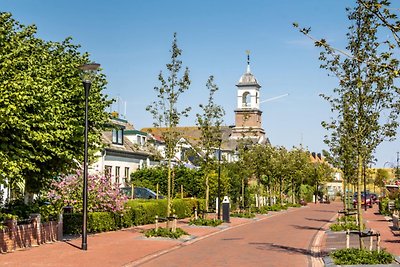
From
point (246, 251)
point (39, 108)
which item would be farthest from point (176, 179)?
point (39, 108)

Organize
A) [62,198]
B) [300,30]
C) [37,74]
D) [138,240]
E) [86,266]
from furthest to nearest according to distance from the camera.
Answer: [62,198] → [138,240] → [37,74] → [86,266] → [300,30]

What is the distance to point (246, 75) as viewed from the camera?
104 metres

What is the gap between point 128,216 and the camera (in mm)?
29797

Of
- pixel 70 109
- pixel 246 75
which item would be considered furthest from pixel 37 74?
pixel 246 75

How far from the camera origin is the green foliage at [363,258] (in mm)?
15578

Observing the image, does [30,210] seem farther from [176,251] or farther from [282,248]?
[282,248]

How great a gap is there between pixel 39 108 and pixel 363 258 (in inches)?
418

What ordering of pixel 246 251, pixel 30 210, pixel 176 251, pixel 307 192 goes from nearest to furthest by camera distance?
pixel 246 251 → pixel 176 251 → pixel 30 210 → pixel 307 192

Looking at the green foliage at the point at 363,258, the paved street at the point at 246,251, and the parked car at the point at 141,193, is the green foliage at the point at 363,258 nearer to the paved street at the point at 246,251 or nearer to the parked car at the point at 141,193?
the paved street at the point at 246,251

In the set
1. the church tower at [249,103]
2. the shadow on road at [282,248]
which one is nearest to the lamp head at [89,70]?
the shadow on road at [282,248]

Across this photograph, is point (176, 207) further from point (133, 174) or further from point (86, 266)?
point (86, 266)

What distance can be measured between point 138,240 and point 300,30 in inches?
500

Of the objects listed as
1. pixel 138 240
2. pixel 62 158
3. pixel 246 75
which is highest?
pixel 246 75

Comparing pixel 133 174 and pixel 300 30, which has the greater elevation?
pixel 300 30
